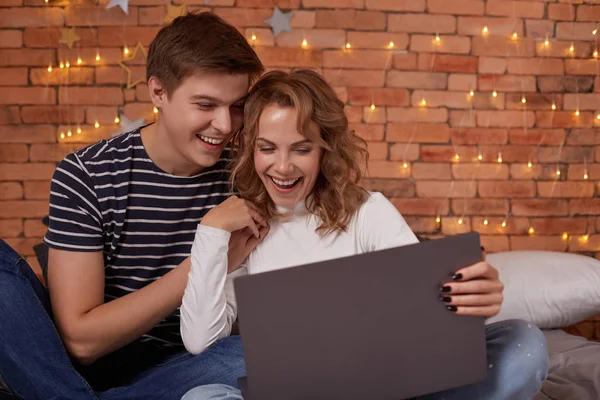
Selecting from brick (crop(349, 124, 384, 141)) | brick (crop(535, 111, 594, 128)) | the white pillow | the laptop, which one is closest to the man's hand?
the laptop

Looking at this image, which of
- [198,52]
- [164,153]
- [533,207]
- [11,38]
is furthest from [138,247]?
[533,207]

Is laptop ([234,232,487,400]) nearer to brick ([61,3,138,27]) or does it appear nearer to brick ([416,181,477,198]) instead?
brick ([416,181,477,198])

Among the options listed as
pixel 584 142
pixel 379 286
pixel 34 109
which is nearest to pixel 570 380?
pixel 379 286

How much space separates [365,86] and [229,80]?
1.27m

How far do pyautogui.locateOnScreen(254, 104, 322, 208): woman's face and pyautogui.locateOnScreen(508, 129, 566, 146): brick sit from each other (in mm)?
1508

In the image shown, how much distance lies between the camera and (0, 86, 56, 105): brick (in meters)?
2.43

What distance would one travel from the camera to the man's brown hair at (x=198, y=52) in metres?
1.33

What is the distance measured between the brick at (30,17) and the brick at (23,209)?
2.25ft

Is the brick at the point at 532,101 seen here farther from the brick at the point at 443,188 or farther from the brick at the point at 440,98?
the brick at the point at 443,188

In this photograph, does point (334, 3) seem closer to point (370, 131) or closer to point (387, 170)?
point (370, 131)

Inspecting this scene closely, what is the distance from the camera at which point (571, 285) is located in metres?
2.03

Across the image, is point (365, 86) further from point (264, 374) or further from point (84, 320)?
point (264, 374)

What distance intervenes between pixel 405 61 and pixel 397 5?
0.74 feet

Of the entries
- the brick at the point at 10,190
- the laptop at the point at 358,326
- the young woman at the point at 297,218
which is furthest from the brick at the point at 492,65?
the brick at the point at 10,190
